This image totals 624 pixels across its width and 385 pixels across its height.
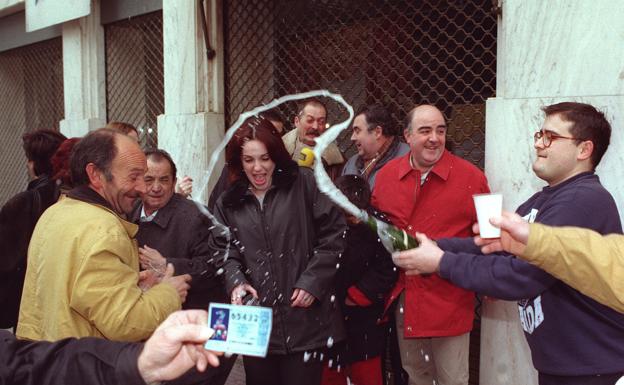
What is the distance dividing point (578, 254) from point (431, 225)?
156 centimetres

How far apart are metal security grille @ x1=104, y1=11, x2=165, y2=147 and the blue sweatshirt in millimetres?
6142

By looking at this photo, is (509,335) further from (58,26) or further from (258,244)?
(58,26)

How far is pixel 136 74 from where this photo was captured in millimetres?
8148

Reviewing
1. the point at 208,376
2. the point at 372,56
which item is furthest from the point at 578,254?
the point at 372,56

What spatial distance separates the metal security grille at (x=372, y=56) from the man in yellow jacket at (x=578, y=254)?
8.27 feet

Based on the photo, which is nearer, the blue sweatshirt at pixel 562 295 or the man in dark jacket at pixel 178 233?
the blue sweatshirt at pixel 562 295

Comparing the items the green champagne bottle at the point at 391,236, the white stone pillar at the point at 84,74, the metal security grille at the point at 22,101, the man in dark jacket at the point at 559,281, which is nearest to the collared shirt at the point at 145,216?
the green champagne bottle at the point at 391,236

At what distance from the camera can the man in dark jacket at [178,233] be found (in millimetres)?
3465

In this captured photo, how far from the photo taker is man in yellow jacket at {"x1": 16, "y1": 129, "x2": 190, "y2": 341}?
7.27 feet

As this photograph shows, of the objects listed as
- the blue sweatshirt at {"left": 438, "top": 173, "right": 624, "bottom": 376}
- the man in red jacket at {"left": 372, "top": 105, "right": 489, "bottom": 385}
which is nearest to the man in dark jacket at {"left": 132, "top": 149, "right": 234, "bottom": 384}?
the man in red jacket at {"left": 372, "top": 105, "right": 489, "bottom": 385}

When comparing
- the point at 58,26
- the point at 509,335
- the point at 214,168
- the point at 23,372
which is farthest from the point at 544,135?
the point at 58,26

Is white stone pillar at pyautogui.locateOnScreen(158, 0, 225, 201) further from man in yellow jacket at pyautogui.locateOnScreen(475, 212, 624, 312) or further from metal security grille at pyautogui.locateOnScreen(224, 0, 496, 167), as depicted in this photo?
man in yellow jacket at pyautogui.locateOnScreen(475, 212, 624, 312)

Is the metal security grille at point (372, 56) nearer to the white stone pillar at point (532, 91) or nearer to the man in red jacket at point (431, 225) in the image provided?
the white stone pillar at point (532, 91)

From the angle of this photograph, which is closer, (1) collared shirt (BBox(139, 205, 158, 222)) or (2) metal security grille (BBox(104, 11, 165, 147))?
(1) collared shirt (BBox(139, 205, 158, 222))
